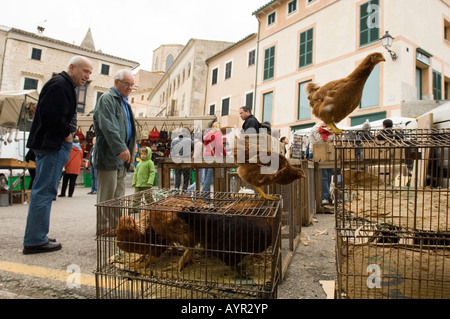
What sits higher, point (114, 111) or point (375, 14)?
point (375, 14)

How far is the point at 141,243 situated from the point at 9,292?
1051mm

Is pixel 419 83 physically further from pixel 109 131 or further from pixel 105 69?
pixel 105 69

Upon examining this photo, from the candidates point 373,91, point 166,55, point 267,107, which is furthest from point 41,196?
point 166,55

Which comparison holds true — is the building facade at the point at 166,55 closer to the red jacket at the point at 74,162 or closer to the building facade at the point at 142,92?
the building facade at the point at 142,92

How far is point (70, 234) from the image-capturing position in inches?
136

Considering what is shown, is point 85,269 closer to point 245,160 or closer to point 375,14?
point 245,160

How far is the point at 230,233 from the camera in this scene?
63.1 inches

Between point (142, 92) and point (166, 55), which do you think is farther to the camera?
point (166, 55)

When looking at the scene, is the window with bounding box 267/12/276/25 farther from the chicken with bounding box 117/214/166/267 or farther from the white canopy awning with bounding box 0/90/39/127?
the chicken with bounding box 117/214/166/267

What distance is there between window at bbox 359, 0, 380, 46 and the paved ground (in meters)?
11.2

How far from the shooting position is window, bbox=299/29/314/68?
14.1 meters

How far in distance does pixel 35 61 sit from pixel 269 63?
21.5 m
